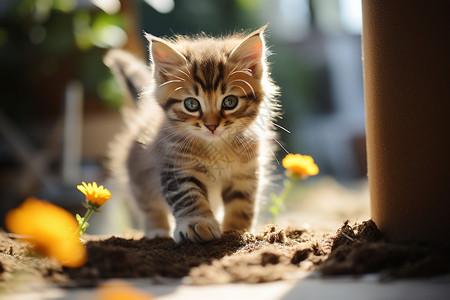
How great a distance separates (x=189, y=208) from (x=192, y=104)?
15.4 inches

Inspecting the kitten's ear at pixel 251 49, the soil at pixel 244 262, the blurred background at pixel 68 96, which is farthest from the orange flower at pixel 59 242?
the blurred background at pixel 68 96

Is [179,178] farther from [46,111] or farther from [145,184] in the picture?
[46,111]

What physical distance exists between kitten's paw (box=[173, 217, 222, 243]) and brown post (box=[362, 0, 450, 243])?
0.53m

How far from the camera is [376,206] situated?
126 cm

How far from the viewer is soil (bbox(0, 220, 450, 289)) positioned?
925mm

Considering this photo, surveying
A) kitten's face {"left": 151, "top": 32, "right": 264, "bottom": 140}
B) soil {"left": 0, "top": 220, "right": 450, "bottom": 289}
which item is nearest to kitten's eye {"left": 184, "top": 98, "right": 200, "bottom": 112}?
kitten's face {"left": 151, "top": 32, "right": 264, "bottom": 140}

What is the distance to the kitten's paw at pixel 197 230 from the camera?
1371mm

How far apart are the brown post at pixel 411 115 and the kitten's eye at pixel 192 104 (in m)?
0.63

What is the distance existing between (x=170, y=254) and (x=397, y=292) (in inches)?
25.5

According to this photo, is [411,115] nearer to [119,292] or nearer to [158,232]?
[119,292]

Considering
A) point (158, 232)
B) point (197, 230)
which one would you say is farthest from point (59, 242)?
point (158, 232)

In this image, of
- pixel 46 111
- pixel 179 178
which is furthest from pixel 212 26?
pixel 179 178

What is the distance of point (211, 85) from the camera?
5.01 ft

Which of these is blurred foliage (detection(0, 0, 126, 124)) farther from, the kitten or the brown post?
the brown post
